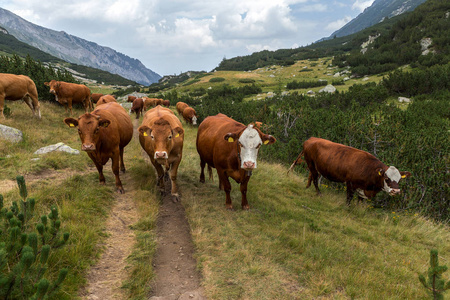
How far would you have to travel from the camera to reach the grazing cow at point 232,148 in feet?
17.3

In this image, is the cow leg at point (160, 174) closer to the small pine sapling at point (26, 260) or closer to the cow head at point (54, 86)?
the small pine sapling at point (26, 260)

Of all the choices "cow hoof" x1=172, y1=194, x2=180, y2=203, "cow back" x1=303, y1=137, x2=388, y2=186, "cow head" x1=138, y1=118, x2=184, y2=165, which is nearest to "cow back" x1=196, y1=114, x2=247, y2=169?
"cow head" x1=138, y1=118, x2=184, y2=165

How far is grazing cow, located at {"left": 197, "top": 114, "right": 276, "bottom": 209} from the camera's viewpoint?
527 centimetres

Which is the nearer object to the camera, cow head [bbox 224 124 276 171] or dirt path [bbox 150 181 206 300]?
dirt path [bbox 150 181 206 300]

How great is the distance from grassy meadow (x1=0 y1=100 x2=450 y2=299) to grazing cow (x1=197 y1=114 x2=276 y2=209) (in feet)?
2.78

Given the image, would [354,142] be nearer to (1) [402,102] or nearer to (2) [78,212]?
(2) [78,212]

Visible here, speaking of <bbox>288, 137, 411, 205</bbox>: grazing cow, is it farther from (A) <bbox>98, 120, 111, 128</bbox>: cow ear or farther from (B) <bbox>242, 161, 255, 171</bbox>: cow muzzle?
(A) <bbox>98, 120, 111, 128</bbox>: cow ear

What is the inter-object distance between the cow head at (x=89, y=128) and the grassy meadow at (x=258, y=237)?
1.12 metres

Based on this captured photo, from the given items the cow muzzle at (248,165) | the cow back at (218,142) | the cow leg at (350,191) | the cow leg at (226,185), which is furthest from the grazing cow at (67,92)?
the cow leg at (350,191)

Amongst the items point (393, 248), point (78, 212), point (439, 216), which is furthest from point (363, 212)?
point (78, 212)

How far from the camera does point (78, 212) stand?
15.6 feet

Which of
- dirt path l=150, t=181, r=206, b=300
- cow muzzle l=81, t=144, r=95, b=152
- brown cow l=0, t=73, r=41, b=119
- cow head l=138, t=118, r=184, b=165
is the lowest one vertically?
dirt path l=150, t=181, r=206, b=300

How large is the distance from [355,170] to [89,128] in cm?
762

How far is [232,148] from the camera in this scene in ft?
19.4
